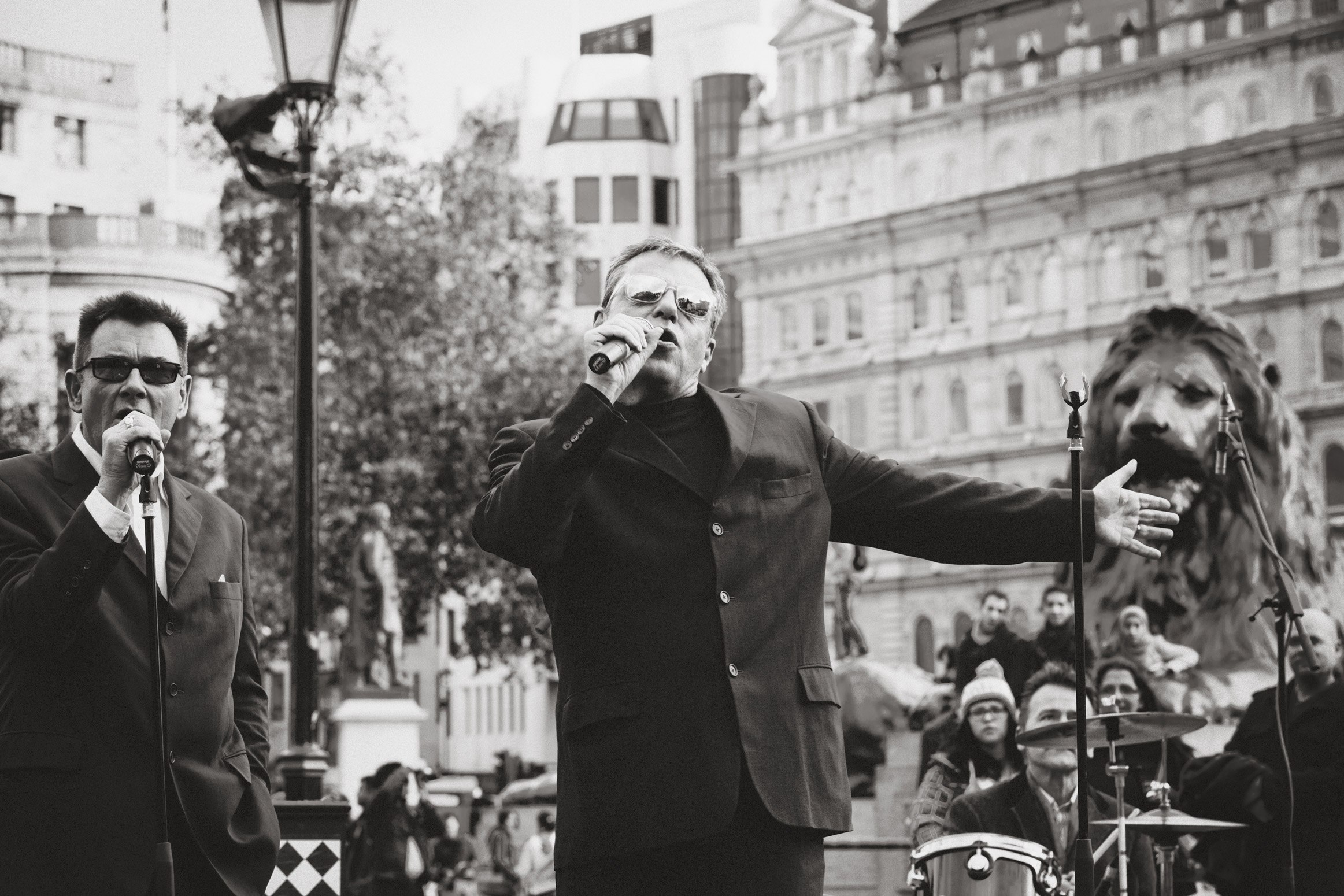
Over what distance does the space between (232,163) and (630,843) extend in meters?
36.6

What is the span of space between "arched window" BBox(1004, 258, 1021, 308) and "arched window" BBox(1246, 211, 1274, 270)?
7.04 metres

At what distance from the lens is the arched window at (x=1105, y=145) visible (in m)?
58.3

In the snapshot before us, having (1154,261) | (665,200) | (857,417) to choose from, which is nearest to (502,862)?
(1154,261)

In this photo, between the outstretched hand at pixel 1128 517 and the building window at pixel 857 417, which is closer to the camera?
the outstretched hand at pixel 1128 517

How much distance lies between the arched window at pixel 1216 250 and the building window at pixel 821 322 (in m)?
12.5

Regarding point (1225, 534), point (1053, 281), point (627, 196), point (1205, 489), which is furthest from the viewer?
point (627, 196)

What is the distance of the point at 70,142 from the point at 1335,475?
30.4m

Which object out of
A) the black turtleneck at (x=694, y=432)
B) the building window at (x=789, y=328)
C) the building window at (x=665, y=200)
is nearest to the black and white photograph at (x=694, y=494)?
the black turtleneck at (x=694, y=432)

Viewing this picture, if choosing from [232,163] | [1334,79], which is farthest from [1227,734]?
[1334,79]

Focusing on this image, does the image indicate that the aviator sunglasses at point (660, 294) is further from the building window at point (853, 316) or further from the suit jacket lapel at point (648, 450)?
the building window at point (853, 316)

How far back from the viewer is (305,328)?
34.6 feet

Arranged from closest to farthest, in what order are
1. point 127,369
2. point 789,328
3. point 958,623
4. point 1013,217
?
point 127,369 < point 958,623 < point 1013,217 < point 789,328

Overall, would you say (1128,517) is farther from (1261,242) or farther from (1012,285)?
(1012,285)

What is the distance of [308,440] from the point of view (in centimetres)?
1027
